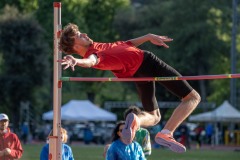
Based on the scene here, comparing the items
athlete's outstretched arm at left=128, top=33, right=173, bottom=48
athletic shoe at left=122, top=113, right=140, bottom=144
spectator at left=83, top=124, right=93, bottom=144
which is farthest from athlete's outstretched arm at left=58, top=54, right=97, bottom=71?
spectator at left=83, top=124, right=93, bottom=144

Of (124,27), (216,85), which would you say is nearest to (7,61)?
(124,27)

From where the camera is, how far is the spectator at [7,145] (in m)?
12.6

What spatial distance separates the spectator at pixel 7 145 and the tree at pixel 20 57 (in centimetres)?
3132

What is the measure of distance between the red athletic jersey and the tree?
35.2 metres

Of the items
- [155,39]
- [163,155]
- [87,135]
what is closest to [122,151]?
[155,39]

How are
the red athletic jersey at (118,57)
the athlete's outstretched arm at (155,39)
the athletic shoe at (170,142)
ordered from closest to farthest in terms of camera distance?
the red athletic jersey at (118,57)
the athletic shoe at (170,142)
the athlete's outstretched arm at (155,39)

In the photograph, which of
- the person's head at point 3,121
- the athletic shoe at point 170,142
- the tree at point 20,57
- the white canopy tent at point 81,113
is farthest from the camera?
the tree at point 20,57

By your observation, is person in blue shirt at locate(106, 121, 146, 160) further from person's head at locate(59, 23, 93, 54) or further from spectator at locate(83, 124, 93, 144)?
spectator at locate(83, 124, 93, 144)

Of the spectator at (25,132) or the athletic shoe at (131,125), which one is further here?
the spectator at (25,132)

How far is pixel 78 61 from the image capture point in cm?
800

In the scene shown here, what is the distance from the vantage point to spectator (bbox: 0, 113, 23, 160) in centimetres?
1259

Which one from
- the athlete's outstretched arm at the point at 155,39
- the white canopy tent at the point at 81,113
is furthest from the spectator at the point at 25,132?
the athlete's outstretched arm at the point at 155,39

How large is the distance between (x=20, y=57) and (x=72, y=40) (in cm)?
3640

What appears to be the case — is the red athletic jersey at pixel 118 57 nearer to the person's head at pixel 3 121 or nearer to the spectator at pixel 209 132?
the person's head at pixel 3 121
